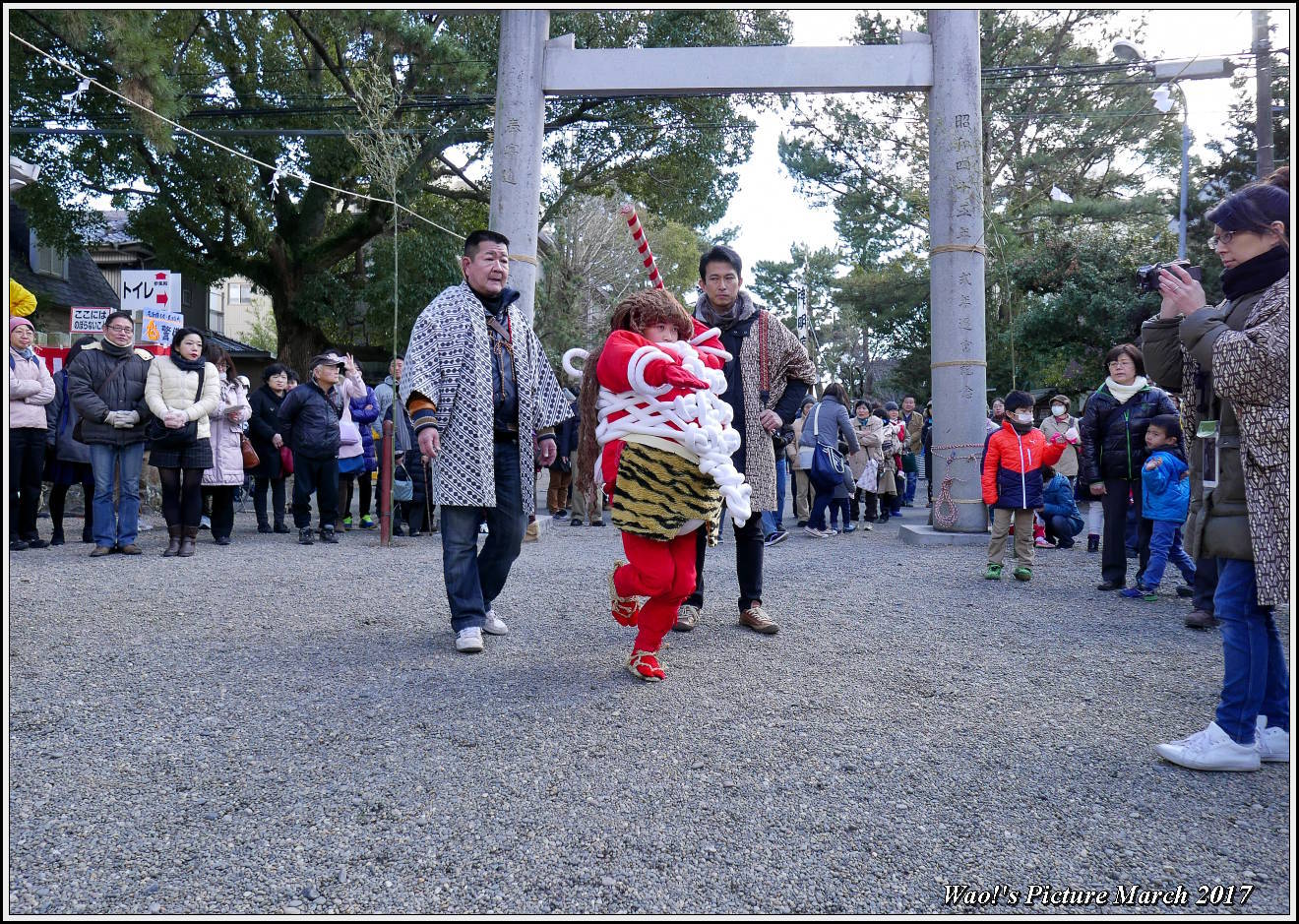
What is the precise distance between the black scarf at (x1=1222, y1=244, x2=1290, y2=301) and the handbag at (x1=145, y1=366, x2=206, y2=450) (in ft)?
23.0

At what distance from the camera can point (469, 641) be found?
432cm

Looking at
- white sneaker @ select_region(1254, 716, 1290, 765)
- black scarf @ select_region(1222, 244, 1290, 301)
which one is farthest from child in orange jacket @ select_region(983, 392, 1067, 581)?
black scarf @ select_region(1222, 244, 1290, 301)

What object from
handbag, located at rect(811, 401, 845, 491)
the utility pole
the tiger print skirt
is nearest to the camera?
the tiger print skirt

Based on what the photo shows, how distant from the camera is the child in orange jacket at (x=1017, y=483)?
22.4ft

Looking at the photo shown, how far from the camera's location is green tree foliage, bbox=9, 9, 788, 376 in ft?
55.9

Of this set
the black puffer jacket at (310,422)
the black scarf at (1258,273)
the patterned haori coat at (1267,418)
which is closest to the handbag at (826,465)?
the black puffer jacket at (310,422)

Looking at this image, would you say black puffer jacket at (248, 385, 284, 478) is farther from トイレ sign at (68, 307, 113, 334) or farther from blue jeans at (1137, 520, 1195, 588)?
blue jeans at (1137, 520, 1195, 588)

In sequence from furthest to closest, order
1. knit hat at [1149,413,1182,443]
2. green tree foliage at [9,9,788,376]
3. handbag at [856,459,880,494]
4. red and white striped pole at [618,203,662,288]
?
green tree foliage at [9,9,788,376], handbag at [856,459,880,494], knit hat at [1149,413,1182,443], red and white striped pole at [618,203,662,288]

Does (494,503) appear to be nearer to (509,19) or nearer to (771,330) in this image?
(771,330)

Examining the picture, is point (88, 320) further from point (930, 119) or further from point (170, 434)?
point (930, 119)

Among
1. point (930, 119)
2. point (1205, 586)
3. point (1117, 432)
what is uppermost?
point (930, 119)

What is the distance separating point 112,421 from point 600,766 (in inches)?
234

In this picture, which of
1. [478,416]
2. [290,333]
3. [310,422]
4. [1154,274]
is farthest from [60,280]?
[1154,274]

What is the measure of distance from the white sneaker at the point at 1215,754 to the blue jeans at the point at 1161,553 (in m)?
3.36
